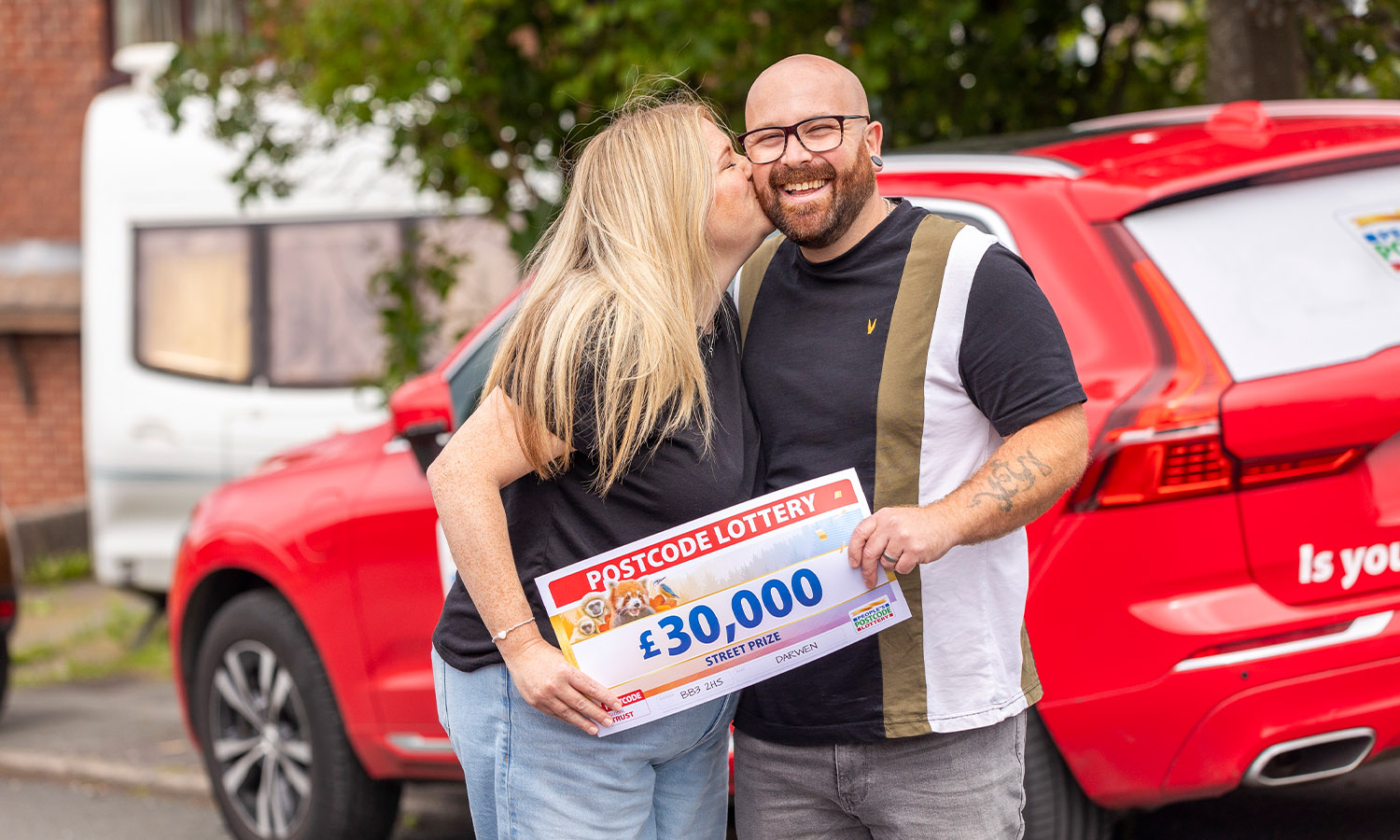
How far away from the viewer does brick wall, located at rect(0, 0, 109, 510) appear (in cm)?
1134

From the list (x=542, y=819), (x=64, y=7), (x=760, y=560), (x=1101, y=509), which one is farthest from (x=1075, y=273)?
(x=64, y=7)

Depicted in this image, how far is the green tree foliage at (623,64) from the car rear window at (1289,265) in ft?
7.41

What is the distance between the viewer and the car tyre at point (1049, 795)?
115 inches

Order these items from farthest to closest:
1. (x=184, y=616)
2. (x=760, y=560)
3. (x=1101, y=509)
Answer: (x=184, y=616) < (x=1101, y=509) < (x=760, y=560)

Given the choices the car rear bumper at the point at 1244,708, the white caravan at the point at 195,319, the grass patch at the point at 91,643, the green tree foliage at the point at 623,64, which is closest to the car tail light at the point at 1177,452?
the car rear bumper at the point at 1244,708

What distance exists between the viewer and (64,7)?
1138cm

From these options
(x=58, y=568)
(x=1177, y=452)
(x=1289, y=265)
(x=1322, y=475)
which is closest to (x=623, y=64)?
(x=1289, y=265)

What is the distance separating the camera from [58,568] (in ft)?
34.1

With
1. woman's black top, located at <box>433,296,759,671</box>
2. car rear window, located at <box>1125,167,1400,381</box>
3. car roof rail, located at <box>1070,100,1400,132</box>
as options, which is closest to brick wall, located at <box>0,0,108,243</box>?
car roof rail, located at <box>1070,100,1400,132</box>

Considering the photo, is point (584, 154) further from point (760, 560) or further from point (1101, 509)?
point (1101, 509)

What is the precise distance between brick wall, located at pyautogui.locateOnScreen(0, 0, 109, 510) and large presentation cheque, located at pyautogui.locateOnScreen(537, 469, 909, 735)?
33.4 feet

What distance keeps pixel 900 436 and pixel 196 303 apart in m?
6.85

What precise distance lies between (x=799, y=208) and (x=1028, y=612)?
102 centimetres

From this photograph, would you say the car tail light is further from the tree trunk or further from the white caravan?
the white caravan
